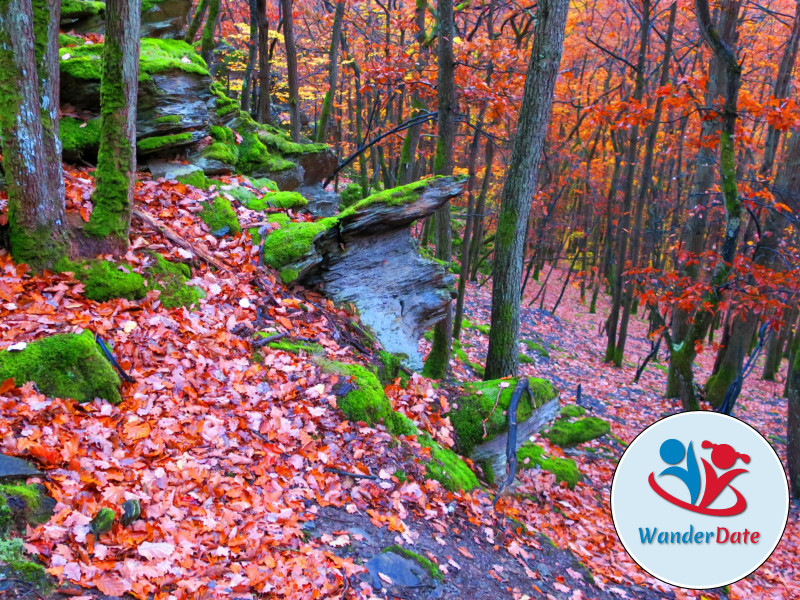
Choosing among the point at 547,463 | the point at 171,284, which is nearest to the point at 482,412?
the point at 547,463

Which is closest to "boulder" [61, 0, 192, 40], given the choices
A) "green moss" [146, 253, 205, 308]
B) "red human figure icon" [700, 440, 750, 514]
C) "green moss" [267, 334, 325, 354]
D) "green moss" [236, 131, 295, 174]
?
"green moss" [236, 131, 295, 174]

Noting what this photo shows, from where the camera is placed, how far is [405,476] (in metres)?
4.73

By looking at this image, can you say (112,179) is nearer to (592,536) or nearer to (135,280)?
(135,280)

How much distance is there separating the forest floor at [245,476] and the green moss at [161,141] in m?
0.78

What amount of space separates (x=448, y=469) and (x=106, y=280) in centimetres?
407

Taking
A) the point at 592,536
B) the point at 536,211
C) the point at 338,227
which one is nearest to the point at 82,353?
the point at 338,227

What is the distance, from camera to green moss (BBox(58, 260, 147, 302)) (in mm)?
4934

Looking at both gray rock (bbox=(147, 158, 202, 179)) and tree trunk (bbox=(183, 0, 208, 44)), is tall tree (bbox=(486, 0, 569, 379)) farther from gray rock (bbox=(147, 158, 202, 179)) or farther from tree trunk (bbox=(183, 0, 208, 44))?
tree trunk (bbox=(183, 0, 208, 44))

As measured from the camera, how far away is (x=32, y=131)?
14.8ft

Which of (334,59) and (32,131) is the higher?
(334,59)

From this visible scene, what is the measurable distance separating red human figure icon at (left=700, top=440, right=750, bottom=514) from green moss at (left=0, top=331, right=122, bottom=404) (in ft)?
18.1

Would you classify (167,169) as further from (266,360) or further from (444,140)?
(444,140)

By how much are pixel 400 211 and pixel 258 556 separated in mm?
4739

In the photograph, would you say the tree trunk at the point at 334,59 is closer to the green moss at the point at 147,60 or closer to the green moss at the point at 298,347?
the green moss at the point at 147,60
